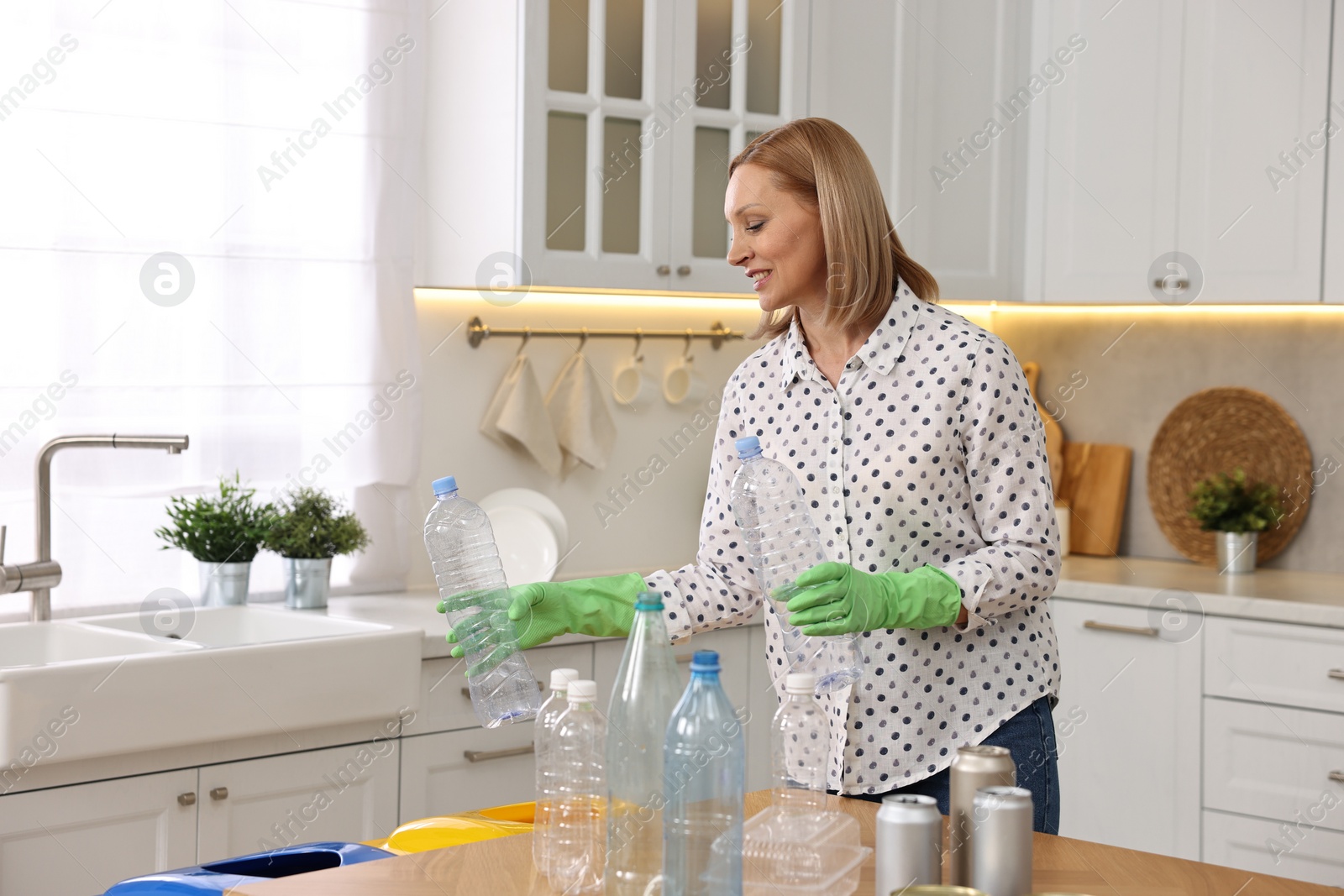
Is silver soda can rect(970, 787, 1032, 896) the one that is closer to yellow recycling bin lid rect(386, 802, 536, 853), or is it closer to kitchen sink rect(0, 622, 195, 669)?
yellow recycling bin lid rect(386, 802, 536, 853)

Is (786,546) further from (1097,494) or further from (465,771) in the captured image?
(1097,494)

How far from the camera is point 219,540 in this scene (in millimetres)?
2705

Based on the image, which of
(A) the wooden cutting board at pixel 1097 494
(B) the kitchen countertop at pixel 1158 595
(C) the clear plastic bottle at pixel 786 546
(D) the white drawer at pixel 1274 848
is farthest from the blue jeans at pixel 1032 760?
(A) the wooden cutting board at pixel 1097 494

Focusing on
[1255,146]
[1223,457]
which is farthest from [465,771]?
[1255,146]

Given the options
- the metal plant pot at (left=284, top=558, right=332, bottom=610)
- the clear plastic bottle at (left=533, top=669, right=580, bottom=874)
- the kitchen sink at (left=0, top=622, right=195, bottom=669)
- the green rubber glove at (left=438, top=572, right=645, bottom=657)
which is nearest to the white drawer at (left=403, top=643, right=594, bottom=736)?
the metal plant pot at (left=284, top=558, right=332, bottom=610)

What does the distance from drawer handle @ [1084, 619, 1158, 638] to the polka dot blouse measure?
146 cm

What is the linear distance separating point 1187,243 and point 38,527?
2.63 metres

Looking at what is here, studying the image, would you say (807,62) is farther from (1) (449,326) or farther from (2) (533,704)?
(2) (533,704)

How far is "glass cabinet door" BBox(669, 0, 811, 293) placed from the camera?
3133mm

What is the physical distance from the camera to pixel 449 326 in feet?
10.4

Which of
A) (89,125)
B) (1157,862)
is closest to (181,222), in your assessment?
(89,125)

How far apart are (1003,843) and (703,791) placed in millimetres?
274

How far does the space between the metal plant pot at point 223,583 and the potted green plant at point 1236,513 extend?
7.65 feet

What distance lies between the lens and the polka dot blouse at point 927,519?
66.8 inches
